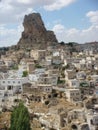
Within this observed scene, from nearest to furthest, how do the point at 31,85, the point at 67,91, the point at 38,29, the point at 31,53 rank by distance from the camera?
the point at 67,91
the point at 31,85
the point at 31,53
the point at 38,29

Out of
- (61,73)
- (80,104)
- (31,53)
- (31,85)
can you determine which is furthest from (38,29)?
(80,104)

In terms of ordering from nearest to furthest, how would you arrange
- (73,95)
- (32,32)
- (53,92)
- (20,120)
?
(20,120)
(73,95)
(53,92)
(32,32)

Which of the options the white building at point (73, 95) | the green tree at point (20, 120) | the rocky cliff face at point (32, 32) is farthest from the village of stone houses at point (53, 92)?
the rocky cliff face at point (32, 32)

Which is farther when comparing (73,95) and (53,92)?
(53,92)

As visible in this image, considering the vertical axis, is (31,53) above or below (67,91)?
above

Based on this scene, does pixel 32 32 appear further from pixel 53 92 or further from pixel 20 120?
pixel 20 120

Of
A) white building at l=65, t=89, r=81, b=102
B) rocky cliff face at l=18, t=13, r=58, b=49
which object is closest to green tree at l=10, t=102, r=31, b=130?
white building at l=65, t=89, r=81, b=102

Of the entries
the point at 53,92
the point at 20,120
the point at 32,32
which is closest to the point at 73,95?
the point at 53,92

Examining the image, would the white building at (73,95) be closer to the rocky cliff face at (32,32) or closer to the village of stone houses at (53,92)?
the village of stone houses at (53,92)

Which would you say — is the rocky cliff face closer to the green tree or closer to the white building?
the white building

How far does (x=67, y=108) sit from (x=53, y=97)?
9.12 ft

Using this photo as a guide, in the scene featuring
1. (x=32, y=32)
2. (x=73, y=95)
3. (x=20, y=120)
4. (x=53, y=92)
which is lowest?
(x=20, y=120)

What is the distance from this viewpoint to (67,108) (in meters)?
24.2

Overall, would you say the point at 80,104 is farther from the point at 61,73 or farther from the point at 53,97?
the point at 61,73
